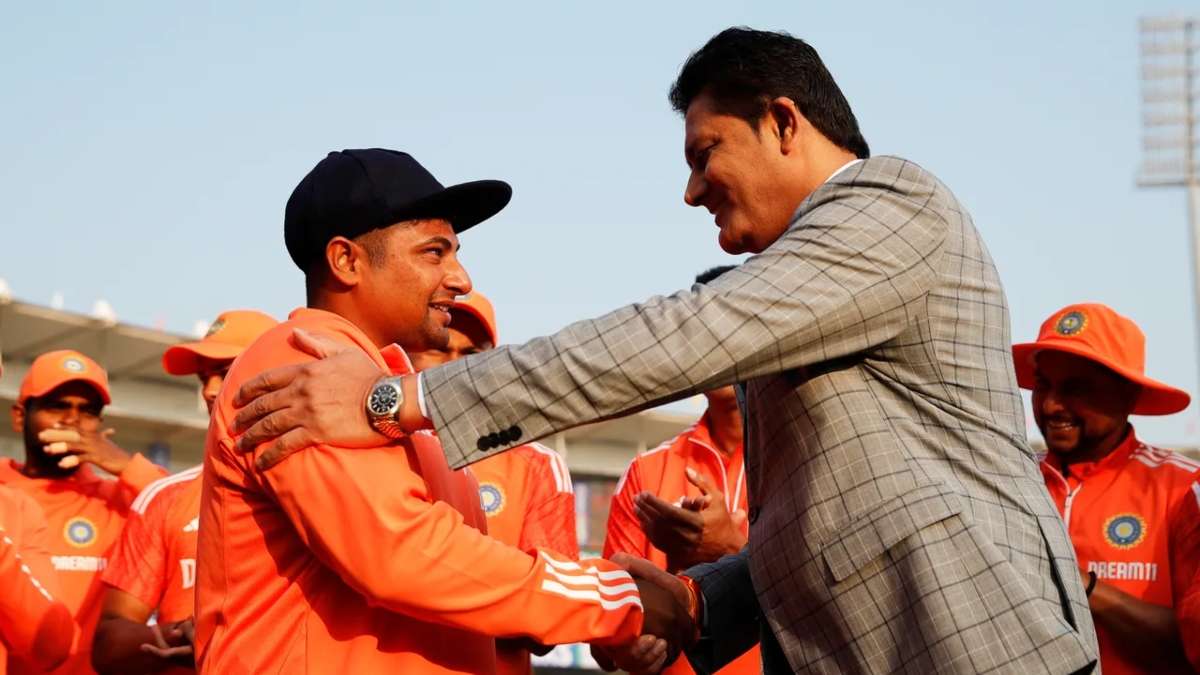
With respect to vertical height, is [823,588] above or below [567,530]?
above

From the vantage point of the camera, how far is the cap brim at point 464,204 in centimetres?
367

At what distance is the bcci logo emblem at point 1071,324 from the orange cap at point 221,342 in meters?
3.73

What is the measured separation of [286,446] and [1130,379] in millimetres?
4330

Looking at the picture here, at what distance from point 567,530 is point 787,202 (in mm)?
2870

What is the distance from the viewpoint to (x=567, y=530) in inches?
243

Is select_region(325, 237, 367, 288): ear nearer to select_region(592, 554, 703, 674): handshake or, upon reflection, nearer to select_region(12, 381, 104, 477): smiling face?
select_region(592, 554, 703, 674): handshake

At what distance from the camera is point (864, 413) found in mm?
3264

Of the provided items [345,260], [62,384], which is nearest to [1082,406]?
[345,260]

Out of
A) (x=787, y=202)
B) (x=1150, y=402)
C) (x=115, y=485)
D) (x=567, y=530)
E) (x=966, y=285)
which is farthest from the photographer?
(x=115, y=485)

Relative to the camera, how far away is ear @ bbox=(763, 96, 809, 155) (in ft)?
11.8

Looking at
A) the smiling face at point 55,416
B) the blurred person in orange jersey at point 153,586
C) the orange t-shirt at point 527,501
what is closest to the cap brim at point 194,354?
the blurred person in orange jersey at point 153,586

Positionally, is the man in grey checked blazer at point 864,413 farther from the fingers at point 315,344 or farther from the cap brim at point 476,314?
the cap brim at point 476,314

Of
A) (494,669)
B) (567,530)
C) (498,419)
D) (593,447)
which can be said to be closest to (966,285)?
(498,419)

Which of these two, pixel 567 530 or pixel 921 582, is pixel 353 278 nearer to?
pixel 921 582
